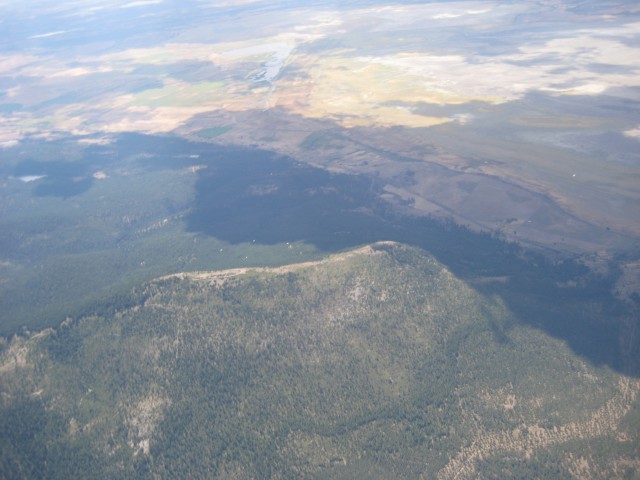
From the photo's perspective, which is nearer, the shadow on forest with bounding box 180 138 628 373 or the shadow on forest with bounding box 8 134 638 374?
the shadow on forest with bounding box 8 134 638 374

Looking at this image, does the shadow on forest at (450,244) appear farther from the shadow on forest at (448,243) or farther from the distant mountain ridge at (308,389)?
the distant mountain ridge at (308,389)

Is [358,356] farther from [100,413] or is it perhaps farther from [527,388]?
[100,413]

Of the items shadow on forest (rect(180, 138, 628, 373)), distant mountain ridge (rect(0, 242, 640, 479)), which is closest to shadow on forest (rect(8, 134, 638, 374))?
shadow on forest (rect(180, 138, 628, 373))

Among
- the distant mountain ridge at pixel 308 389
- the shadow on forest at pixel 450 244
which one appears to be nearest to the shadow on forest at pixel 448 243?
the shadow on forest at pixel 450 244

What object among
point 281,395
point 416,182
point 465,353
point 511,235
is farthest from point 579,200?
point 281,395

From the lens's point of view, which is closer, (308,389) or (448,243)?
(308,389)

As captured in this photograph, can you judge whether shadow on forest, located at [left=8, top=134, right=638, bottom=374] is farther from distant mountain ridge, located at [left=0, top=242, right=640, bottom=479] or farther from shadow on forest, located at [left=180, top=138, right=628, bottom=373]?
distant mountain ridge, located at [left=0, top=242, right=640, bottom=479]

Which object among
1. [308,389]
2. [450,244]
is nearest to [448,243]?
[450,244]

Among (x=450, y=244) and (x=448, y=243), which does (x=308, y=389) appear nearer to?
(x=450, y=244)

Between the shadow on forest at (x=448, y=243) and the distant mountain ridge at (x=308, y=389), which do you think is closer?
the distant mountain ridge at (x=308, y=389)
